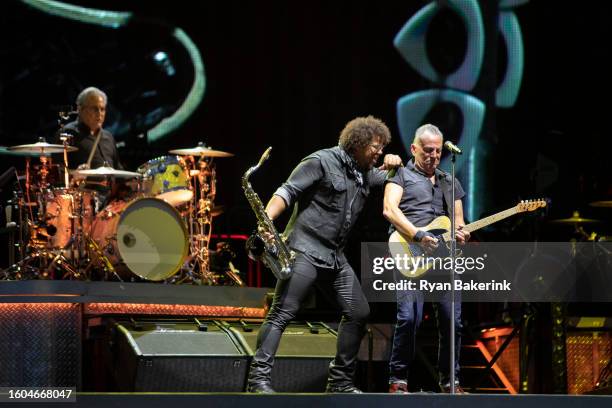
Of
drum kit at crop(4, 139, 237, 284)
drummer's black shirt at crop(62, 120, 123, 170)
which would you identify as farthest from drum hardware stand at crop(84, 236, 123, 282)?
drummer's black shirt at crop(62, 120, 123, 170)

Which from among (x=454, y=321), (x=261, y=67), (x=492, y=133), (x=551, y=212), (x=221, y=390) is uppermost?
(x=261, y=67)

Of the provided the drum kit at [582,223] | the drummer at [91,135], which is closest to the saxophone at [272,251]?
the drummer at [91,135]

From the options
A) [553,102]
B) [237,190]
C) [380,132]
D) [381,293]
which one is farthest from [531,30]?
[380,132]

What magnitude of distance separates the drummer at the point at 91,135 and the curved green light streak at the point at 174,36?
1.58m

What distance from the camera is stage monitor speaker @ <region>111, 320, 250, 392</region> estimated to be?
7.05 meters

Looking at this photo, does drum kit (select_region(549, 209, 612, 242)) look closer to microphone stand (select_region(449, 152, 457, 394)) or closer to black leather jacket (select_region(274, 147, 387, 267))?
microphone stand (select_region(449, 152, 457, 394))

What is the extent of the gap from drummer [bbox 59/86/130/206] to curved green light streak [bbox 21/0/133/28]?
187 cm

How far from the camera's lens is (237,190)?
37.2 feet

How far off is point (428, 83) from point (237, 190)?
8.10 ft

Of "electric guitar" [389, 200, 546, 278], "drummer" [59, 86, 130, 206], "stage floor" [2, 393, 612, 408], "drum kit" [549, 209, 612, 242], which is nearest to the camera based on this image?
"stage floor" [2, 393, 612, 408]

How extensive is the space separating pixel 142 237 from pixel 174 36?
9.85 ft

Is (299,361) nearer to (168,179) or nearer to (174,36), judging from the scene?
(168,179)

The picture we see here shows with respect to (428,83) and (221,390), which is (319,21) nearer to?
(428,83)

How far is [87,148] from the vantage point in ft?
31.3
